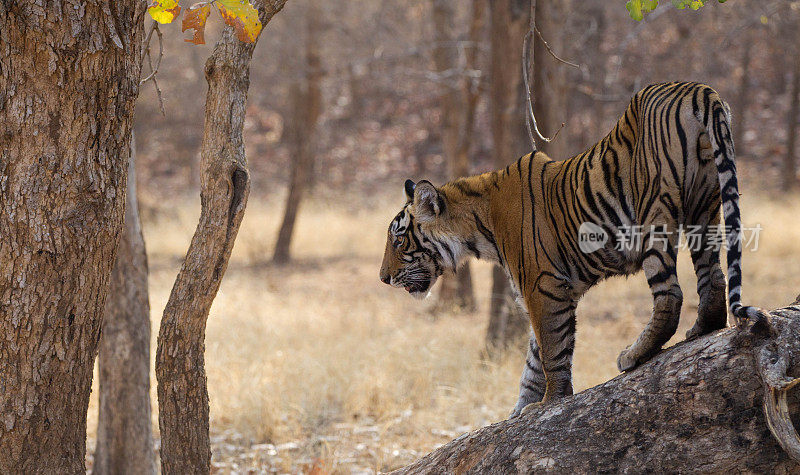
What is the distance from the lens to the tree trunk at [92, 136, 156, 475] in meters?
4.90

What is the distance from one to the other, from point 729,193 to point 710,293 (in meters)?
0.49

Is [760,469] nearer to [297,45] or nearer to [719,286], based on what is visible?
[719,286]

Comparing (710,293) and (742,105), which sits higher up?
(742,105)

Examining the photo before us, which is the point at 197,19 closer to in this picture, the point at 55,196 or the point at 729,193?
the point at 55,196

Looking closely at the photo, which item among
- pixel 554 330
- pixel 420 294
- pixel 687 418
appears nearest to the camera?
pixel 687 418

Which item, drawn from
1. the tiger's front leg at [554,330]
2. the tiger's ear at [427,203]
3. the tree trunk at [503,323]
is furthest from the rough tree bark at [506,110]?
the tiger's front leg at [554,330]

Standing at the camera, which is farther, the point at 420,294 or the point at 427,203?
the point at 420,294

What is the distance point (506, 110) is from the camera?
800cm

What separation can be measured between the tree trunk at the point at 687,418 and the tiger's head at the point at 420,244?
3.79 feet

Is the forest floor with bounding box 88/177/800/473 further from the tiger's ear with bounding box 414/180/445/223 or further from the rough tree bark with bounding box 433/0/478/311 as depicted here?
the tiger's ear with bounding box 414/180/445/223

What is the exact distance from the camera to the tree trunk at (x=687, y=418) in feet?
8.84

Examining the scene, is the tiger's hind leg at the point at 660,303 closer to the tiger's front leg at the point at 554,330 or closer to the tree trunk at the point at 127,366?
the tiger's front leg at the point at 554,330

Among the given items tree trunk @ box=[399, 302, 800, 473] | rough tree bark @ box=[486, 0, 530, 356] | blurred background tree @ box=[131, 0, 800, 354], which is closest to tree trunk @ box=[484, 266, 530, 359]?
rough tree bark @ box=[486, 0, 530, 356]

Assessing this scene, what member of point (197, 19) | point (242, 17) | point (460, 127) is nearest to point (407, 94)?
point (460, 127)
